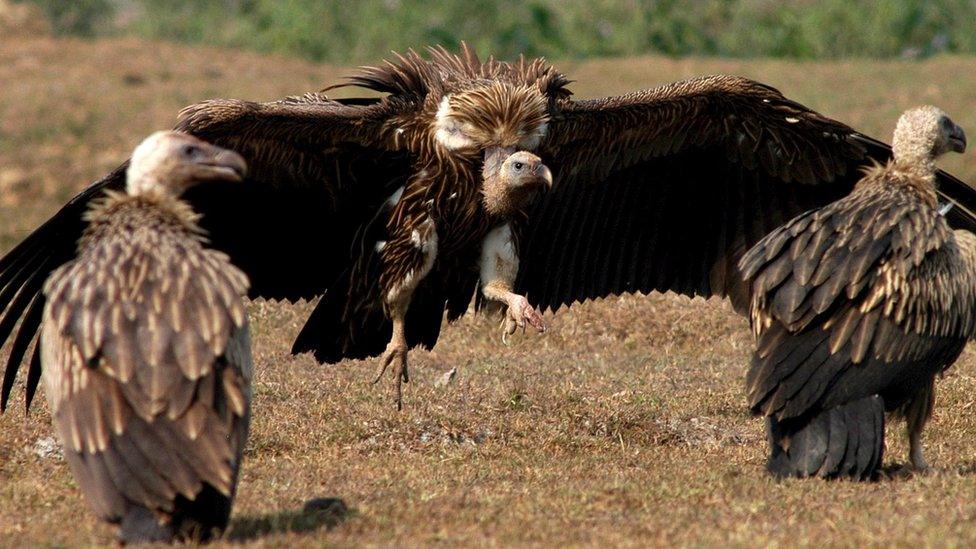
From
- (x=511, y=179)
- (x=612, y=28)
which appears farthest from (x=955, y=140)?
(x=612, y=28)

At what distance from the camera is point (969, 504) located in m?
6.51

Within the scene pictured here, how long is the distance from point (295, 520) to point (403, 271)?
2894mm

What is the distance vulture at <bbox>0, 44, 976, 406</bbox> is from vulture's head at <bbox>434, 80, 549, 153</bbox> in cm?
1

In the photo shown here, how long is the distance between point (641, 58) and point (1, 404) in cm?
2446

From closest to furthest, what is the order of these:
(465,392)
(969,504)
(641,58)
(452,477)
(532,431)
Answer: (969,504), (452,477), (532,431), (465,392), (641,58)

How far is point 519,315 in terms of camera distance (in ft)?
28.4

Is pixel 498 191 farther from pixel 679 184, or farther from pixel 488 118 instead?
pixel 679 184

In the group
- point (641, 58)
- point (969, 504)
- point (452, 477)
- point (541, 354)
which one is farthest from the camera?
point (641, 58)

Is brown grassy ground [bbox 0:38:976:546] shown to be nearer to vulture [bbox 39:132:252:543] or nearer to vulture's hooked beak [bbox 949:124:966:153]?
vulture [bbox 39:132:252:543]

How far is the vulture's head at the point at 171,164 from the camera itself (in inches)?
243

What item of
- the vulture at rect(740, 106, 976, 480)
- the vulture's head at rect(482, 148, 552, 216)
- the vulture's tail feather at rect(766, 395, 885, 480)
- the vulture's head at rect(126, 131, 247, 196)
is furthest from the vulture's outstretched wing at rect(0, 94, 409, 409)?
the vulture's tail feather at rect(766, 395, 885, 480)

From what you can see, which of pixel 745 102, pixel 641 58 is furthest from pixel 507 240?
pixel 641 58

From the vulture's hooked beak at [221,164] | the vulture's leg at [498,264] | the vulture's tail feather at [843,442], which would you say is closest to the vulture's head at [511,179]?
the vulture's leg at [498,264]

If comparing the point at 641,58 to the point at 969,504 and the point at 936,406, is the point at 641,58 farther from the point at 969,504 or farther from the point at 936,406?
the point at 969,504
